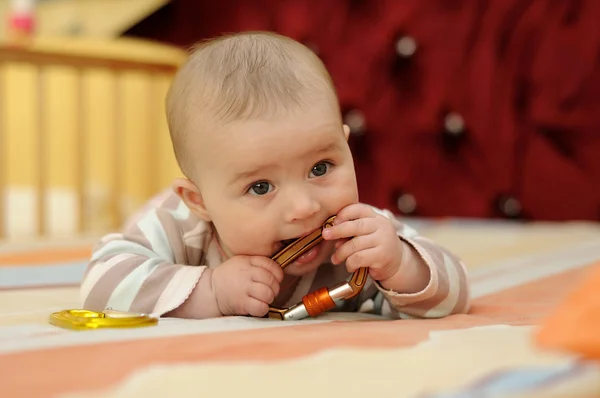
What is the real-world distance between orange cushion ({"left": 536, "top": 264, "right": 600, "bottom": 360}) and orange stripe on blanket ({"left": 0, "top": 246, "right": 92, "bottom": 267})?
0.96 meters

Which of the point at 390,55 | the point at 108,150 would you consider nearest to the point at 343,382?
the point at 390,55

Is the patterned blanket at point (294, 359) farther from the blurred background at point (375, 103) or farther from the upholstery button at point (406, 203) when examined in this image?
the upholstery button at point (406, 203)

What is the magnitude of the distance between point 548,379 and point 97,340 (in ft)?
1.13

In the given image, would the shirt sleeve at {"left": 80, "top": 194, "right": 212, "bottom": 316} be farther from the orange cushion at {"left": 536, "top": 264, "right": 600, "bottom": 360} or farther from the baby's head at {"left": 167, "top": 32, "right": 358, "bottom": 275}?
the orange cushion at {"left": 536, "top": 264, "right": 600, "bottom": 360}

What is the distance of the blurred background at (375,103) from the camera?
1.91 metres

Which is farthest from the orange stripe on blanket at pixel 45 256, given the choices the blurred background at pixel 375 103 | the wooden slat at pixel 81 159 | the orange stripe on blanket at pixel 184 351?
the wooden slat at pixel 81 159

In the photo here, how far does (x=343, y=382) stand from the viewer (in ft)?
1.57

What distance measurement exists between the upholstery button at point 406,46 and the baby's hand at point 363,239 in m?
1.37

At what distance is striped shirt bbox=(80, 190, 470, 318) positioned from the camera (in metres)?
0.82

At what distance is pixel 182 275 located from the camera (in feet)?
2.72

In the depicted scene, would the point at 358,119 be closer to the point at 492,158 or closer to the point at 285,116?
the point at 492,158

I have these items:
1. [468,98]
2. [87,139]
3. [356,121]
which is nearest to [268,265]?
[468,98]

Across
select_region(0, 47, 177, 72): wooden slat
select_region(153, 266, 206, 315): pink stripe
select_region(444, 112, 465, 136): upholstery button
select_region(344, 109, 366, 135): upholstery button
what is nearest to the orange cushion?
select_region(153, 266, 206, 315): pink stripe

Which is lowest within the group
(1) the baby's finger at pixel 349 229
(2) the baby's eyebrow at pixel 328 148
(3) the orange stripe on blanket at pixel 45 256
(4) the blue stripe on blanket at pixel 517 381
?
(3) the orange stripe on blanket at pixel 45 256
